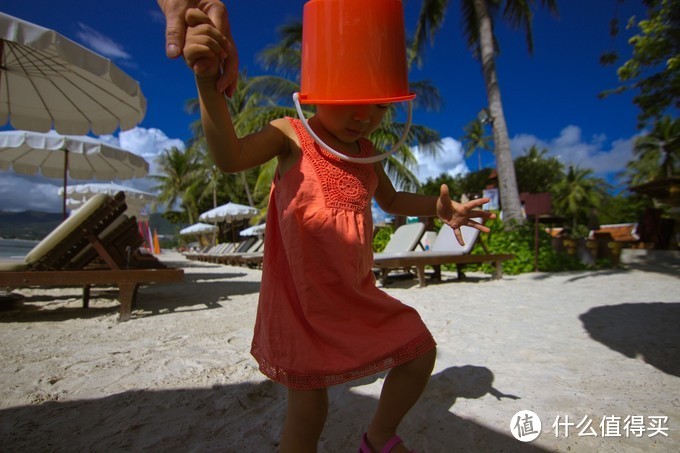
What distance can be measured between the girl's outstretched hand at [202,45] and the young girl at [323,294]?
0.57 ft

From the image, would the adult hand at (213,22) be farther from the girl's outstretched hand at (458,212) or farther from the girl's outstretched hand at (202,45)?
the girl's outstretched hand at (458,212)

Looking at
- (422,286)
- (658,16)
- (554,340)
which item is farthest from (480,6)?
(554,340)

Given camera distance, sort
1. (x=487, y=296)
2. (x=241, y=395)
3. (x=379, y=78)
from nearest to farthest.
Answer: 1. (x=379, y=78)
2. (x=241, y=395)
3. (x=487, y=296)

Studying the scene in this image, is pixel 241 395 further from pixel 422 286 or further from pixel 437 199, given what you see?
pixel 422 286

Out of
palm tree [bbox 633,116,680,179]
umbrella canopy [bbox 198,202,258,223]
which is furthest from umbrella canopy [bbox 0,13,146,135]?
palm tree [bbox 633,116,680,179]

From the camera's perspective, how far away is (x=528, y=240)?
7961 millimetres

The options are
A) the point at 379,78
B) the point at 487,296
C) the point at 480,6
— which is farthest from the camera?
the point at 480,6

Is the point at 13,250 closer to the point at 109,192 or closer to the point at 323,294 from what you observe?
the point at 109,192

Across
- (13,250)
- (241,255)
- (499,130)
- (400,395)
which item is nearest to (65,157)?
(241,255)

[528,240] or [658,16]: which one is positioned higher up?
[658,16]

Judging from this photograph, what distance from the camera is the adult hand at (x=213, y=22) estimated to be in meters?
0.76

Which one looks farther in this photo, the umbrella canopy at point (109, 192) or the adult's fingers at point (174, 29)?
the umbrella canopy at point (109, 192)

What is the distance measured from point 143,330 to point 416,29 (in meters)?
13.3

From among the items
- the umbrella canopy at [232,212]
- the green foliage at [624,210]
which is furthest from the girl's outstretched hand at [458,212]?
the green foliage at [624,210]
